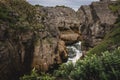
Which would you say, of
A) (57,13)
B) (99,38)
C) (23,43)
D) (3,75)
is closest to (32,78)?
(3,75)

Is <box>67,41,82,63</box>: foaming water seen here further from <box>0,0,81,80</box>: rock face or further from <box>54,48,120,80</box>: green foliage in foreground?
<box>54,48,120,80</box>: green foliage in foreground

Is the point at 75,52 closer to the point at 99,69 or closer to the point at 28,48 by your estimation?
the point at 28,48

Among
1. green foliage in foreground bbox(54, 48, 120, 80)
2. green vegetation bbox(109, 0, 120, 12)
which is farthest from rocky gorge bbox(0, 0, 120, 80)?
green foliage in foreground bbox(54, 48, 120, 80)

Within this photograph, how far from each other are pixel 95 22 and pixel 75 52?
1624 centimetres

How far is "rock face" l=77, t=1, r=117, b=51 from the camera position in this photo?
95.9m

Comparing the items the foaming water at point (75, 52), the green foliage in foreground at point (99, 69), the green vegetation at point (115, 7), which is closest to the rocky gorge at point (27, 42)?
the foaming water at point (75, 52)

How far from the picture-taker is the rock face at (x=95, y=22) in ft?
315

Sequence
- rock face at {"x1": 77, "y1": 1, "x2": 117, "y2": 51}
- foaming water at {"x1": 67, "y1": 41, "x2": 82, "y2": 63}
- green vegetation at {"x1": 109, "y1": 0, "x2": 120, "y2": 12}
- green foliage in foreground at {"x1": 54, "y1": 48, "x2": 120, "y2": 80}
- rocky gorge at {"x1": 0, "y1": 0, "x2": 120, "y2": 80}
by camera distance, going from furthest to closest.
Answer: green vegetation at {"x1": 109, "y1": 0, "x2": 120, "y2": 12} → rock face at {"x1": 77, "y1": 1, "x2": 117, "y2": 51} → foaming water at {"x1": 67, "y1": 41, "x2": 82, "y2": 63} → rocky gorge at {"x1": 0, "y1": 0, "x2": 120, "y2": 80} → green foliage in foreground at {"x1": 54, "y1": 48, "x2": 120, "y2": 80}

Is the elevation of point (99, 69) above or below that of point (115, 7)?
below

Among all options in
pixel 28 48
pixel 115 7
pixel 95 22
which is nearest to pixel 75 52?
pixel 95 22

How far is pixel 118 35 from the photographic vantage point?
239 ft

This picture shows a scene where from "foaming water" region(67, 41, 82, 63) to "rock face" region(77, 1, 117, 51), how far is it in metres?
2.35

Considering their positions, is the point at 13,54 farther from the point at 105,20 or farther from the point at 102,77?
the point at 105,20

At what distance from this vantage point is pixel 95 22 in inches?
3907
